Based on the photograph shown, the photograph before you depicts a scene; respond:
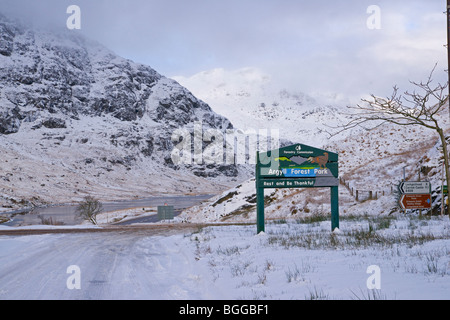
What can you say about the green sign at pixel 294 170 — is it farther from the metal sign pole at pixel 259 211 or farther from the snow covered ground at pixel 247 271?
the snow covered ground at pixel 247 271

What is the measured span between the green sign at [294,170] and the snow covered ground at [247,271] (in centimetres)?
333

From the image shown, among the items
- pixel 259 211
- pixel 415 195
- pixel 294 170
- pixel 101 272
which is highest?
pixel 294 170

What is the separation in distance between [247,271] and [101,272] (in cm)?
306

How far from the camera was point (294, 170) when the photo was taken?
14820mm

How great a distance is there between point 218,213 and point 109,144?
510 ft

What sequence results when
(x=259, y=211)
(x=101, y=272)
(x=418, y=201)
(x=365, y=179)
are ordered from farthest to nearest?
(x=365, y=179) < (x=418, y=201) < (x=259, y=211) < (x=101, y=272)

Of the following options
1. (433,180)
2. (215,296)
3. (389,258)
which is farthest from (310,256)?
(433,180)

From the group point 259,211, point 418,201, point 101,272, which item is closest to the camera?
point 101,272

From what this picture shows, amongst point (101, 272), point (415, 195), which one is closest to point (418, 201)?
point (415, 195)

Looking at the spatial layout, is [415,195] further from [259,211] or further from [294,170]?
[259,211]

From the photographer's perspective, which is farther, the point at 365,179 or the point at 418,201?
the point at 365,179

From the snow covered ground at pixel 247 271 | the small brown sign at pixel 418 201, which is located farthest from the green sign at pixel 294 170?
the small brown sign at pixel 418 201

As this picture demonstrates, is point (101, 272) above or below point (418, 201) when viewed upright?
below

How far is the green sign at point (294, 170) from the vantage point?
48.3 feet
